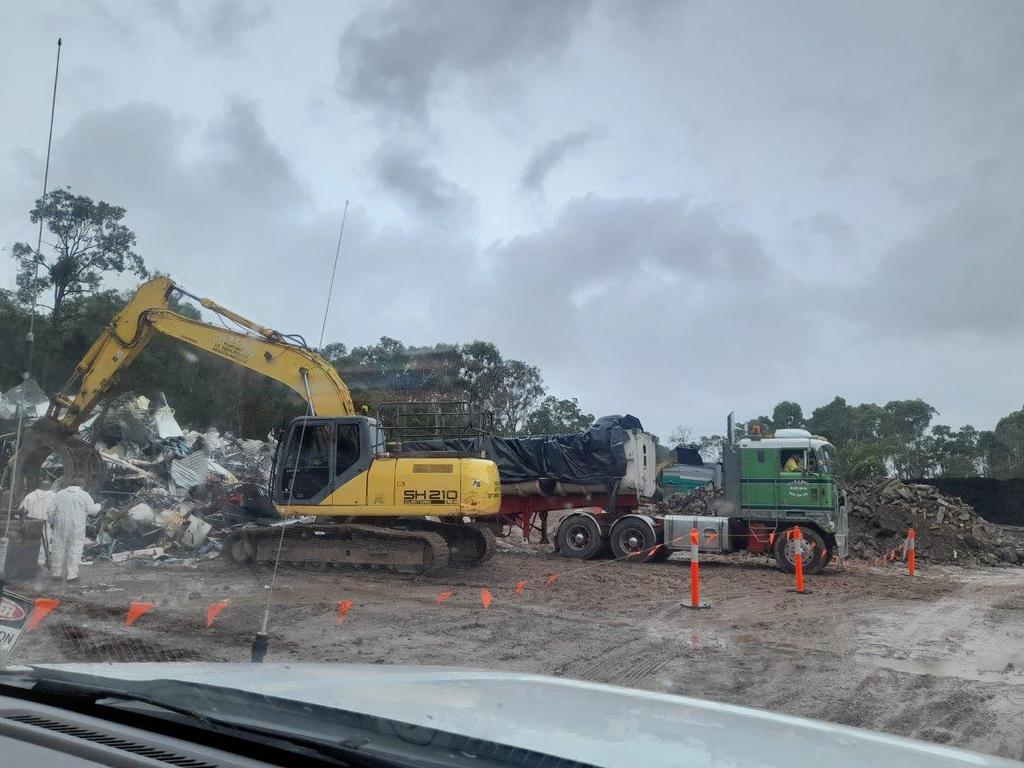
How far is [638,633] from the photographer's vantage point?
985 cm

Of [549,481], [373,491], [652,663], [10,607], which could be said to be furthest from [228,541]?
[10,607]

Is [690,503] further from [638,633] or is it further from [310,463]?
[638,633]

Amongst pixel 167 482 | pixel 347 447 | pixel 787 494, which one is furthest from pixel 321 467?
pixel 167 482

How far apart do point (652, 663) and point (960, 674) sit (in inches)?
113

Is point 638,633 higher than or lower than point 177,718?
lower

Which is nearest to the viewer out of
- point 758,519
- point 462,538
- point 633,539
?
point 462,538

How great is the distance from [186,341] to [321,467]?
11.9 feet

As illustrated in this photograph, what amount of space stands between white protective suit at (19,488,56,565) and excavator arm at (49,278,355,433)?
1695mm

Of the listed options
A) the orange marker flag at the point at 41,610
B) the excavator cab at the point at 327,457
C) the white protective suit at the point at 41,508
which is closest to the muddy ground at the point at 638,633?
the orange marker flag at the point at 41,610

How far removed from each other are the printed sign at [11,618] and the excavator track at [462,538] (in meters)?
10.6

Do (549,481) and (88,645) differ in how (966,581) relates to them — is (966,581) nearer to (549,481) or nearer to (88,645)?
(549,481)

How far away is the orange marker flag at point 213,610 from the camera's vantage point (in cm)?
999

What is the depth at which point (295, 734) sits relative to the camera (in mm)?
2270

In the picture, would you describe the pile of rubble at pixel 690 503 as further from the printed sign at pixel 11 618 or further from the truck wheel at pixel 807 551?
the printed sign at pixel 11 618
